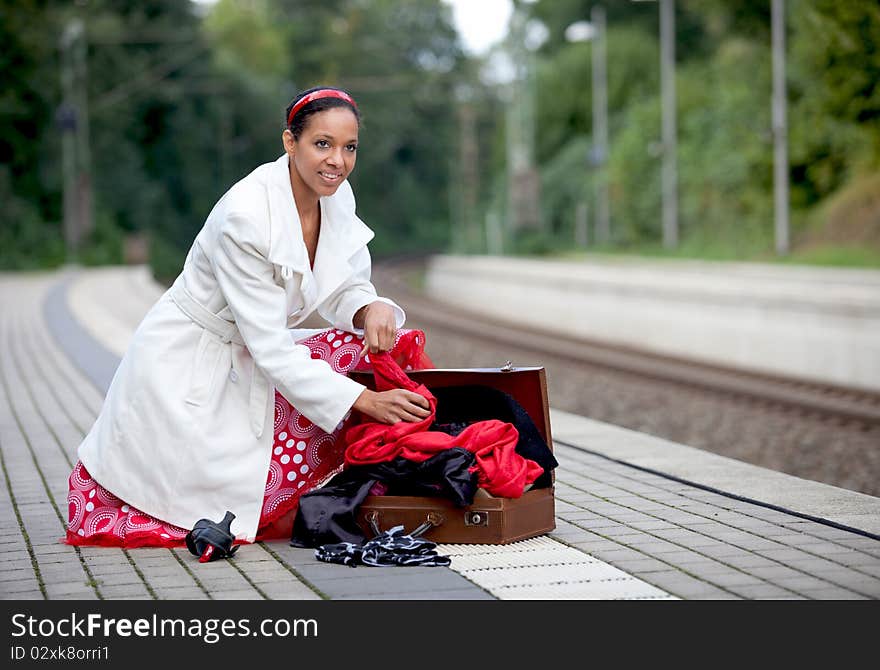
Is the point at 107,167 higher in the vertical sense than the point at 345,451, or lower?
higher

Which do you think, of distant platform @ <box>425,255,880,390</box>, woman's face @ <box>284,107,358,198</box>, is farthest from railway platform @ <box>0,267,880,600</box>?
distant platform @ <box>425,255,880,390</box>

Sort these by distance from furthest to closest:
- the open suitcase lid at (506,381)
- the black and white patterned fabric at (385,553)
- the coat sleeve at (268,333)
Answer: the open suitcase lid at (506,381) → the coat sleeve at (268,333) → the black and white patterned fabric at (385,553)

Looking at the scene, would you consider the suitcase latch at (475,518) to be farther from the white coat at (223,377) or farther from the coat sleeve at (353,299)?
the coat sleeve at (353,299)

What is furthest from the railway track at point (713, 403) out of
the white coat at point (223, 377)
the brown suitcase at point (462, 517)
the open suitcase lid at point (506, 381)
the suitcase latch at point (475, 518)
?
the white coat at point (223, 377)

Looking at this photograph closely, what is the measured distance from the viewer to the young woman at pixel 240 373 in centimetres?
554

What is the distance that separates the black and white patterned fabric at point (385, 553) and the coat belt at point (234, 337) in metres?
0.60

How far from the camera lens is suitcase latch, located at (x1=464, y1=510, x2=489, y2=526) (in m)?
5.61

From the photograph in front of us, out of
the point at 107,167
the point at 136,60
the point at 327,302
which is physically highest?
the point at 136,60

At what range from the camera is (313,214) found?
5871 mm

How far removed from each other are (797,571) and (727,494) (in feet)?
5.18

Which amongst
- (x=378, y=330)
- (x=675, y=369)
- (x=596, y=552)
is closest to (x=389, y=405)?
(x=378, y=330)

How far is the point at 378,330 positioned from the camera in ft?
18.8
